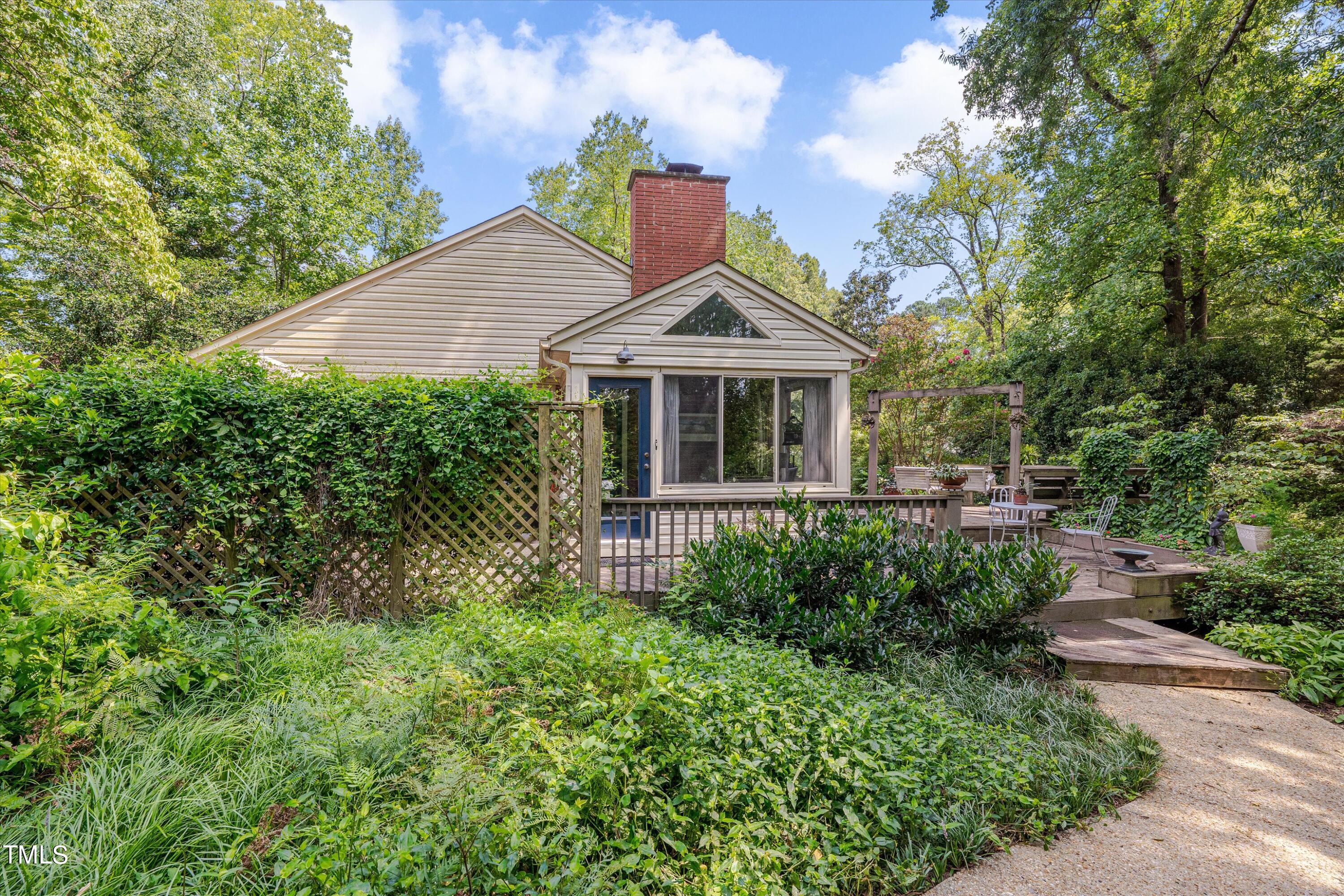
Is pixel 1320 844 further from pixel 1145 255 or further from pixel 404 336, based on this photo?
pixel 1145 255

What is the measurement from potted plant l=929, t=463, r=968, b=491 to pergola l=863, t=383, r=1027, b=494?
858mm

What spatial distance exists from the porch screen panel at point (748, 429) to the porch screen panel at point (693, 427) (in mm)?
155

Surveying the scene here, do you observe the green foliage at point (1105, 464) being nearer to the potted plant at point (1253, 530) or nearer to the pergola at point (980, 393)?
the pergola at point (980, 393)

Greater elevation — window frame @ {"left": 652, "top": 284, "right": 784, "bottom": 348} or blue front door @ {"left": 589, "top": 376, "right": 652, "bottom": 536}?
window frame @ {"left": 652, "top": 284, "right": 784, "bottom": 348}

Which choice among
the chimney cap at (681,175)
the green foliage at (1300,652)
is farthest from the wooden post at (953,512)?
the chimney cap at (681,175)

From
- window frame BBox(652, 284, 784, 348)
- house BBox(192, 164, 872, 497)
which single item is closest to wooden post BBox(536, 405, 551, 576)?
house BBox(192, 164, 872, 497)

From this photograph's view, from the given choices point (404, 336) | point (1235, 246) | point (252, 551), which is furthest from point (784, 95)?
point (252, 551)

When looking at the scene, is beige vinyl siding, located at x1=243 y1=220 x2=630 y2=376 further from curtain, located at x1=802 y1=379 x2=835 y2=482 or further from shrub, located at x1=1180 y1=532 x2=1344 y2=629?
shrub, located at x1=1180 y1=532 x2=1344 y2=629

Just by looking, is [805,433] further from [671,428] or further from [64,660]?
[64,660]

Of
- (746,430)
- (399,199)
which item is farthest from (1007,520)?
(399,199)

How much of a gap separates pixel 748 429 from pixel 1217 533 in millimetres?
6266

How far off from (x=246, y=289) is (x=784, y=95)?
16293mm

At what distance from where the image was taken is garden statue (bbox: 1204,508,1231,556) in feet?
23.2

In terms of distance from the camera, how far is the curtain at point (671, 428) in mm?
7395
